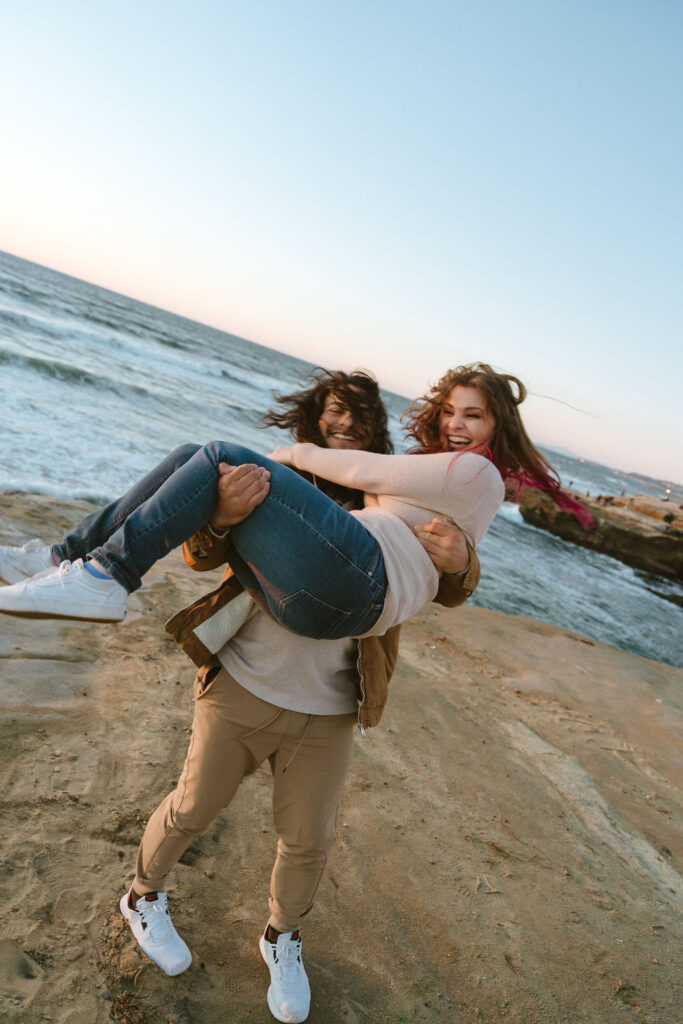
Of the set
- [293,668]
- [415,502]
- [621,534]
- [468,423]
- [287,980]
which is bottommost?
[287,980]

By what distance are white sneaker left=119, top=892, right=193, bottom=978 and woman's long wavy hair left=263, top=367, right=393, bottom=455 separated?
1.86m

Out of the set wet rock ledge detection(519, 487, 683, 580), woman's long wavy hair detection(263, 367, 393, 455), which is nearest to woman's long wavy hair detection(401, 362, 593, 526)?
woman's long wavy hair detection(263, 367, 393, 455)

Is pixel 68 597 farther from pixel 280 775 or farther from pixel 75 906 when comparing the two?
pixel 75 906

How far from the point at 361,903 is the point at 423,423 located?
2.09m

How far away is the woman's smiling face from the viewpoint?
7.88 feet

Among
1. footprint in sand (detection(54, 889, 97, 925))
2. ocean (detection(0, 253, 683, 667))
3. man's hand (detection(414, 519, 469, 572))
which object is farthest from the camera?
ocean (detection(0, 253, 683, 667))

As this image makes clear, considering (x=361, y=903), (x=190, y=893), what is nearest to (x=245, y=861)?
(x=190, y=893)

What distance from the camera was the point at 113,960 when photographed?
2.12 meters

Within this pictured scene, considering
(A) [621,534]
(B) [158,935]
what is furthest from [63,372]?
(A) [621,534]

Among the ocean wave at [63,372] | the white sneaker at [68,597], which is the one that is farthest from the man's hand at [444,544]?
the ocean wave at [63,372]

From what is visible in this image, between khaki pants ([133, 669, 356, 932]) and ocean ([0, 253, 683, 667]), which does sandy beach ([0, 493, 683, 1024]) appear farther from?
ocean ([0, 253, 683, 667])

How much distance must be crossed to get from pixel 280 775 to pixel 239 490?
0.96m

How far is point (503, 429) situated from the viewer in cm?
242

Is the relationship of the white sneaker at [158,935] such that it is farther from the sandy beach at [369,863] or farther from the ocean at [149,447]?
the ocean at [149,447]
